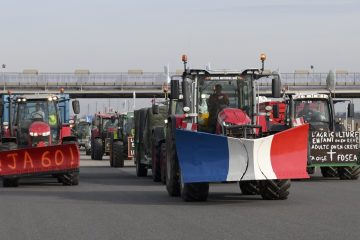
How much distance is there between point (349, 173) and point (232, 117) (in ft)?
27.8

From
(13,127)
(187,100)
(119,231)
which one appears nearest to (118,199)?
(187,100)

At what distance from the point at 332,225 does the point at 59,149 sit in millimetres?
10857

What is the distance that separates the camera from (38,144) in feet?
79.2

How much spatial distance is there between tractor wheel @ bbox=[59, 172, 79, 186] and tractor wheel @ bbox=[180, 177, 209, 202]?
6405 millimetres

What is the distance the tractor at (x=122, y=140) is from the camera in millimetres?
34969

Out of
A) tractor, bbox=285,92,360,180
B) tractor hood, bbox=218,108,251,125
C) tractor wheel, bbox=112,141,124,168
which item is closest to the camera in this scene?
tractor hood, bbox=218,108,251,125

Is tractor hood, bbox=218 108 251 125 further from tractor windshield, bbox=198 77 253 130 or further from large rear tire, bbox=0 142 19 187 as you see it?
large rear tire, bbox=0 142 19 187

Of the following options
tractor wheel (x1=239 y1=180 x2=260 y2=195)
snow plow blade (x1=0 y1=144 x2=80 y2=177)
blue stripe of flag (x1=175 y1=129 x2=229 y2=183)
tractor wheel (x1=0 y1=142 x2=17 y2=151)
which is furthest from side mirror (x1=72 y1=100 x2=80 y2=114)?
blue stripe of flag (x1=175 y1=129 x2=229 y2=183)

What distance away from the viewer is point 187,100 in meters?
18.5

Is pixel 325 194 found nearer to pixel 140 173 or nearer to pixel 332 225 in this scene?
pixel 332 225

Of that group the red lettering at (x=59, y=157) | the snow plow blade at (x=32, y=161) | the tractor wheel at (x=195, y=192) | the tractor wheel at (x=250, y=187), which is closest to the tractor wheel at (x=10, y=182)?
the snow plow blade at (x=32, y=161)

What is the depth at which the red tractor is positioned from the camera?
868 inches

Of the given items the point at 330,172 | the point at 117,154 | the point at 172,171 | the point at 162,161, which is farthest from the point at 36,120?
the point at 117,154

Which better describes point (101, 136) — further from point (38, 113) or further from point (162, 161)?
point (162, 161)
